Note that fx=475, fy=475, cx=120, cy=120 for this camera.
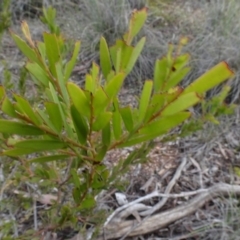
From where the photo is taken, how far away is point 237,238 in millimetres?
1978

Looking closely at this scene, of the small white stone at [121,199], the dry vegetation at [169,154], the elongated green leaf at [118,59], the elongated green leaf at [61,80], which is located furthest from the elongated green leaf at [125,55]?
the small white stone at [121,199]

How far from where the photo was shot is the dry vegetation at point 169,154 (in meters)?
2.01

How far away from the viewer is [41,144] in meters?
0.73

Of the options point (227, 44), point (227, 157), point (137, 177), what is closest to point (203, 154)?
point (227, 157)

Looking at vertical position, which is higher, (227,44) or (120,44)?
(120,44)

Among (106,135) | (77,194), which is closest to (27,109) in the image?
(106,135)

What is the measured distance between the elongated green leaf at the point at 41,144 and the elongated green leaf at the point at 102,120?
0.24ft

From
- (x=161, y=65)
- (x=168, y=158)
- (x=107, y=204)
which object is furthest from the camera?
(x=168, y=158)

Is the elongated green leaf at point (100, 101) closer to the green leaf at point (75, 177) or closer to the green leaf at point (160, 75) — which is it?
the green leaf at point (160, 75)

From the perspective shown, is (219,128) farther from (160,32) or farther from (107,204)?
(160,32)

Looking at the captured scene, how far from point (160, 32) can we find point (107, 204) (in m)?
1.84

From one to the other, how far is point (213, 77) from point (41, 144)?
0.92ft

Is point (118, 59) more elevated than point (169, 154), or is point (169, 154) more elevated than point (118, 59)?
point (118, 59)

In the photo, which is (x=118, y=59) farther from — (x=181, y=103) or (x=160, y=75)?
(x=181, y=103)
